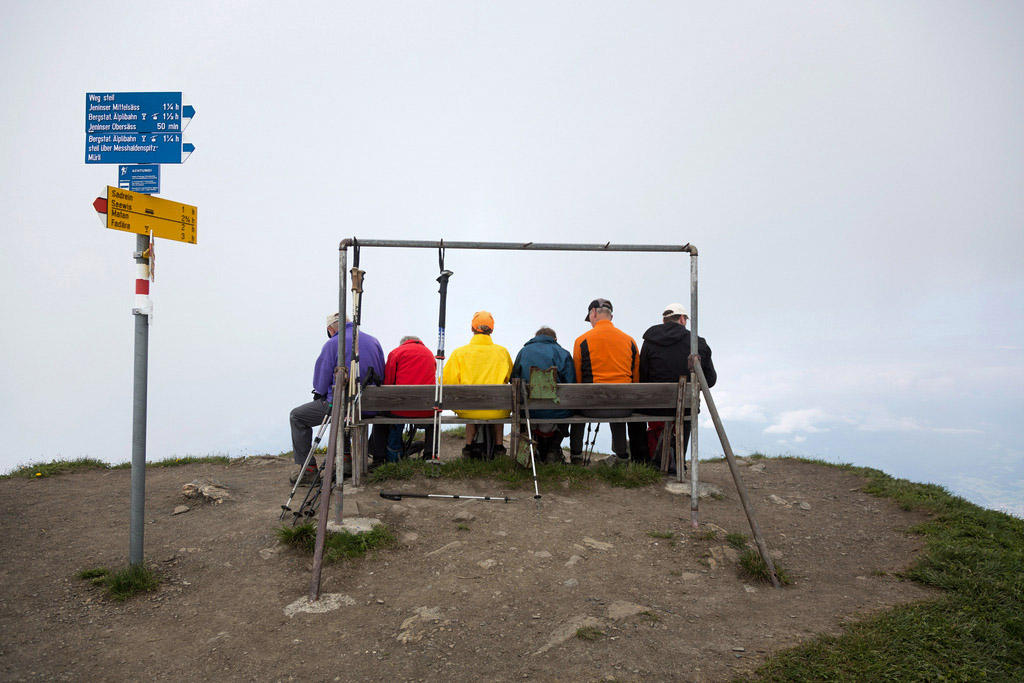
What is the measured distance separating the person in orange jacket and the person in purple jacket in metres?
3.01

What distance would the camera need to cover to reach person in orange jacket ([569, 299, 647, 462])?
8.83 metres

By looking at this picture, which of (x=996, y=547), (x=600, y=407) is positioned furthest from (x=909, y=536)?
(x=600, y=407)

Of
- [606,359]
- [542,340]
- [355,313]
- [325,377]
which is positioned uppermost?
[355,313]

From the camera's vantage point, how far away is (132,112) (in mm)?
5867

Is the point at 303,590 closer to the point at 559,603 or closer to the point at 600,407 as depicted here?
the point at 559,603

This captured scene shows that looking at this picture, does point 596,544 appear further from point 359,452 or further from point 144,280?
point 144,280

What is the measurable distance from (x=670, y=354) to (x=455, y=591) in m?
5.04

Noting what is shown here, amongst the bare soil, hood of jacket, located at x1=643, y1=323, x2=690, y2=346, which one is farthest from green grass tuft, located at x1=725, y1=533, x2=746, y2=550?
hood of jacket, located at x1=643, y1=323, x2=690, y2=346

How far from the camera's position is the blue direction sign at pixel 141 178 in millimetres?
5738

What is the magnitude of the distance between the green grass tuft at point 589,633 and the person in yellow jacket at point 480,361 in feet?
13.6

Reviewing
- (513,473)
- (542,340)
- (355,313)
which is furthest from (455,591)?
(542,340)

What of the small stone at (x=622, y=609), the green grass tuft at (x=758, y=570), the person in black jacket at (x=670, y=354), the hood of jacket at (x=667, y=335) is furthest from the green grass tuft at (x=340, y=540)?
the hood of jacket at (x=667, y=335)

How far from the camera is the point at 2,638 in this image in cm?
475

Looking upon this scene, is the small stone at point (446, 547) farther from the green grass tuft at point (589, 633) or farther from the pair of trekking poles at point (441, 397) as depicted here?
the green grass tuft at point (589, 633)
